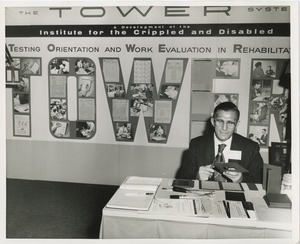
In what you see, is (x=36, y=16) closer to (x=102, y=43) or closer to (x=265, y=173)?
(x=102, y=43)

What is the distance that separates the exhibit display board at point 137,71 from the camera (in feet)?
7.35

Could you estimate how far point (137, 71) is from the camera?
248 cm

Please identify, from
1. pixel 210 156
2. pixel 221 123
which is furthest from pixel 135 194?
pixel 221 123

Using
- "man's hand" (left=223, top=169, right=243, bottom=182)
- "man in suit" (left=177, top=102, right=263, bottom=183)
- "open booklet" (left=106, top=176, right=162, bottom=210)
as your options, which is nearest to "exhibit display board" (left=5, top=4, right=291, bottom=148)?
"man in suit" (left=177, top=102, right=263, bottom=183)

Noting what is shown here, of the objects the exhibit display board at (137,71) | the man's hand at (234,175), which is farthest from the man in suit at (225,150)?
the exhibit display board at (137,71)

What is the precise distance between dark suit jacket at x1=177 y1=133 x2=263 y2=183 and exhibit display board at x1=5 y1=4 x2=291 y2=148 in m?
0.43

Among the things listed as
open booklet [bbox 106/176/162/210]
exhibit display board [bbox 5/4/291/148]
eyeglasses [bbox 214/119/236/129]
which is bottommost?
open booklet [bbox 106/176/162/210]

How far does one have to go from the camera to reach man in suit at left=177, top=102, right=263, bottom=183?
75.0 inches

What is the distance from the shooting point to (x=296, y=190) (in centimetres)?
98

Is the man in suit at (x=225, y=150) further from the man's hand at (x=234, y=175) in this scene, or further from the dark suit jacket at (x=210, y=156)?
the man's hand at (x=234, y=175)

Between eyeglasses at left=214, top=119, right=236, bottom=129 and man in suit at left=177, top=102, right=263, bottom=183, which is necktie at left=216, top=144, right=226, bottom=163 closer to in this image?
man in suit at left=177, top=102, right=263, bottom=183

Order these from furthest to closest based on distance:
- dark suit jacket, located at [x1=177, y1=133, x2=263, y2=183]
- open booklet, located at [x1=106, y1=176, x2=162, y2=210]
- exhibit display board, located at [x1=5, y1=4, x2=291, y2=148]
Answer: exhibit display board, located at [x1=5, y1=4, x2=291, y2=148] < dark suit jacket, located at [x1=177, y1=133, x2=263, y2=183] < open booklet, located at [x1=106, y1=176, x2=162, y2=210]

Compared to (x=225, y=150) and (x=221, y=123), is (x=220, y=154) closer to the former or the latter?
(x=225, y=150)

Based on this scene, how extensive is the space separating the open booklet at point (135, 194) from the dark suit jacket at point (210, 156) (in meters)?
0.42
